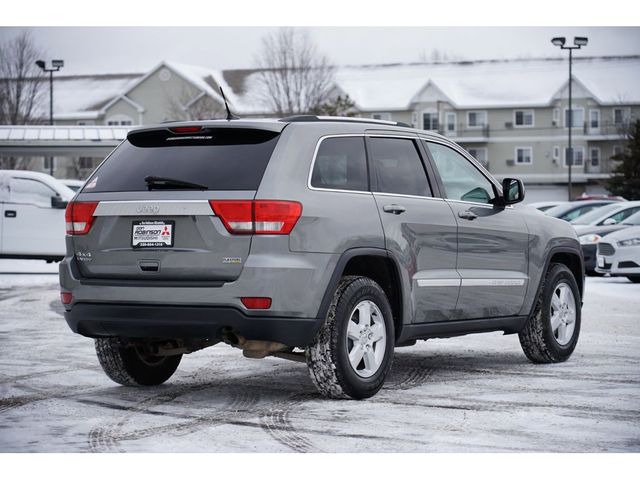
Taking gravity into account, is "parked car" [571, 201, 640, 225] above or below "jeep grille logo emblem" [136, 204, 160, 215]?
below

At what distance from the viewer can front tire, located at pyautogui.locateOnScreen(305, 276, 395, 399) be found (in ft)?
23.8

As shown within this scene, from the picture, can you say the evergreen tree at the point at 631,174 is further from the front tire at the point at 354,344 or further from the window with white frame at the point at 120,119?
the front tire at the point at 354,344

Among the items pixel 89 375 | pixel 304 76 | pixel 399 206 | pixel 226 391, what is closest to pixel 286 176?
pixel 399 206

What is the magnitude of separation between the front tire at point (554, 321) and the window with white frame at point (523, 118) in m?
73.4

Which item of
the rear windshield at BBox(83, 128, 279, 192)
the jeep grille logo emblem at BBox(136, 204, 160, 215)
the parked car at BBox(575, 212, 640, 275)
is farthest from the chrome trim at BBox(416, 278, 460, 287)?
the parked car at BBox(575, 212, 640, 275)

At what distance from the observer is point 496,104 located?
268 ft

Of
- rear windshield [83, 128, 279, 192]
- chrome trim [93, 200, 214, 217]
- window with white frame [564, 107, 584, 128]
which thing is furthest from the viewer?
window with white frame [564, 107, 584, 128]

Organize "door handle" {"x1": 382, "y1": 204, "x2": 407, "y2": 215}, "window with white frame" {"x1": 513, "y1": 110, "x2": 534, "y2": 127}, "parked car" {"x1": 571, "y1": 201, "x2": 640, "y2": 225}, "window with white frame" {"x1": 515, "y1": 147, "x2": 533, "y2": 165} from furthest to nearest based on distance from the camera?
"window with white frame" {"x1": 515, "y1": 147, "x2": 533, "y2": 165} → "window with white frame" {"x1": 513, "y1": 110, "x2": 534, "y2": 127} → "parked car" {"x1": 571, "y1": 201, "x2": 640, "y2": 225} → "door handle" {"x1": 382, "y1": 204, "x2": 407, "y2": 215}

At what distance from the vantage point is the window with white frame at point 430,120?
269ft

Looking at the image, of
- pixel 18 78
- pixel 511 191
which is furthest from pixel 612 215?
pixel 18 78

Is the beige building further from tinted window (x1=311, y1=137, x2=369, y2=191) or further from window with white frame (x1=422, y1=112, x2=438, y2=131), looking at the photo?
tinted window (x1=311, y1=137, x2=369, y2=191)

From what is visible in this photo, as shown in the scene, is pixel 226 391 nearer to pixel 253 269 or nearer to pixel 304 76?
pixel 253 269

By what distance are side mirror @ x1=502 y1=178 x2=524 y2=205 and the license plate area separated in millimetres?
3020

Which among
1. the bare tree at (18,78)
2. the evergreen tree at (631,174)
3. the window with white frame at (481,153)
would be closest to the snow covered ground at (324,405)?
the bare tree at (18,78)
